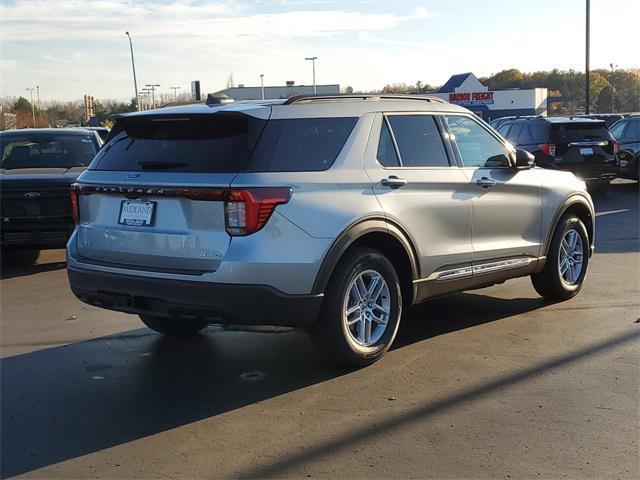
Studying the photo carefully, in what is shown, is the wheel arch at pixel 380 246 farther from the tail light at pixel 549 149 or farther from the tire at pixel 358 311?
the tail light at pixel 549 149

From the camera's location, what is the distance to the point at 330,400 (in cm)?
468

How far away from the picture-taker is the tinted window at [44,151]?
10375 mm

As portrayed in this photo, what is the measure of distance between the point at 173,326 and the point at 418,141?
A: 2504 mm

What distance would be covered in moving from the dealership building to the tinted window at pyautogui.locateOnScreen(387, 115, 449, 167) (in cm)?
5188

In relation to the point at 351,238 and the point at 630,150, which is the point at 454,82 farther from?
the point at 351,238

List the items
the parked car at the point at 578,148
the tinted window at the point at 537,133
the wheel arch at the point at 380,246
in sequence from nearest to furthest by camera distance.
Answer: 1. the wheel arch at the point at 380,246
2. the parked car at the point at 578,148
3. the tinted window at the point at 537,133

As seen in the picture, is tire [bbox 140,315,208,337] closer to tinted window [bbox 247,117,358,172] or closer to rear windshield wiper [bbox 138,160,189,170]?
rear windshield wiper [bbox 138,160,189,170]

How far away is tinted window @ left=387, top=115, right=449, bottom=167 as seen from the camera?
18.3 ft

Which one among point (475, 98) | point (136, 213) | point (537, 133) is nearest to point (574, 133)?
point (537, 133)

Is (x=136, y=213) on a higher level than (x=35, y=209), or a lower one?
higher

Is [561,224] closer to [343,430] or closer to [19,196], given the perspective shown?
[343,430]

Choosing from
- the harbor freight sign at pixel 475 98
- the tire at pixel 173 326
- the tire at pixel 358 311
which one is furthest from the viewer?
the harbor freight sign at pixel 475 98

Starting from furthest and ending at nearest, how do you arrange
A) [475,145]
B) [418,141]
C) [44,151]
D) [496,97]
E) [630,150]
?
[496,97] < [630,150] < [44,151] < [475,145] < [418,141]

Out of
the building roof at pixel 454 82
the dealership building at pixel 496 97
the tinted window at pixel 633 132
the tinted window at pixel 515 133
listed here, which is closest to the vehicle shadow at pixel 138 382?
the tinted window at pixel 515 133
